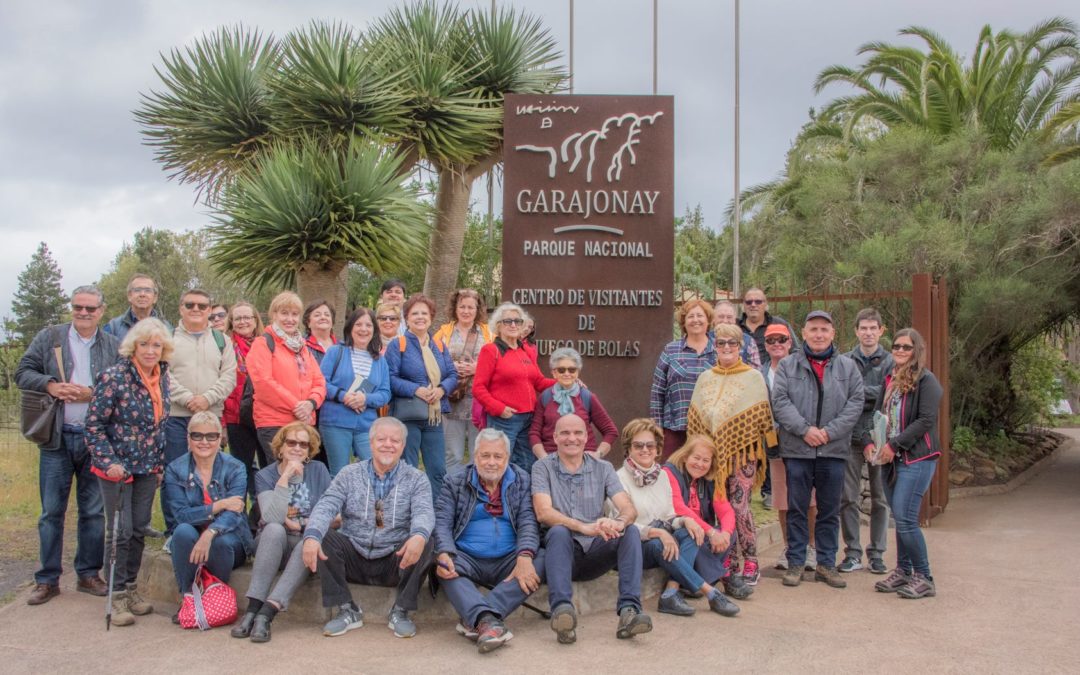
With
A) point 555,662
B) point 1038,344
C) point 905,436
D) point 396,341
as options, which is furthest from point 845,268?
point 555,662

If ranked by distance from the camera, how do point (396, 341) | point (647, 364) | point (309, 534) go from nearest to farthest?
point (309, 534), point (396, 341), point (647, 364)

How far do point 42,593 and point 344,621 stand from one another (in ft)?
6.28

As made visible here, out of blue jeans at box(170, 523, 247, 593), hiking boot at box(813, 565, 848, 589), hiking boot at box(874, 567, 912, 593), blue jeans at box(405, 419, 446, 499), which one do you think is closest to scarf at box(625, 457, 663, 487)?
hiking boot at box(813, 565, 848, 589)

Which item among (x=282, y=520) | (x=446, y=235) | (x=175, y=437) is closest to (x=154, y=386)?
(x=175, y=437)

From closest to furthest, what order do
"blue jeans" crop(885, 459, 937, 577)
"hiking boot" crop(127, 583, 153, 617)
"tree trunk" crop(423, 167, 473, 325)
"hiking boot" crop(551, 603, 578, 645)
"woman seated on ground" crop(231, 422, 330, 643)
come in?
"hiking boot" crop(551, 603, 578, 645)
"woman seated on ground" crop(231, 422, 330, 643)
"hiking boot" crop(127, 583, 153, 617)
"blue jeans" crop(885, 459, 937, 577)
"tree trunk" crop(423, 167, 473, 325)

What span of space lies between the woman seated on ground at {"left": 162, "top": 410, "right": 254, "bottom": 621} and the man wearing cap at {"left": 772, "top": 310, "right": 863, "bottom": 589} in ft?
10.5

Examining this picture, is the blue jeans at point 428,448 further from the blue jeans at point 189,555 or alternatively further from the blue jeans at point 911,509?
the blue jeans at point 911,509

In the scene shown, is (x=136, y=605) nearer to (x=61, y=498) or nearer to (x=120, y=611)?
(x=120, y=611)

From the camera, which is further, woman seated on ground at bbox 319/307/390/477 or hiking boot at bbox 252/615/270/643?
woman seated on ground at bbox 319/307/390/477

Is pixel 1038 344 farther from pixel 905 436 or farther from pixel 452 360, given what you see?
pixel 452 360

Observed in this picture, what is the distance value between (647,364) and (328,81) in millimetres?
5221

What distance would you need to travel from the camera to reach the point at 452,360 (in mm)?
6371

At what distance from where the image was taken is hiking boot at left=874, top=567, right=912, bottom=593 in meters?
5.51

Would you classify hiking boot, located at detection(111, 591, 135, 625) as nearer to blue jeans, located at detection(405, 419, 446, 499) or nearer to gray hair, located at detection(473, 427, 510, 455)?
blue jeans, located at detection(405, 419, 446, 499)
